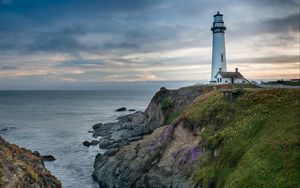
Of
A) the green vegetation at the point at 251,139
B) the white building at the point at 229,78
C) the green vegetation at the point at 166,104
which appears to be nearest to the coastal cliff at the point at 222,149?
the green vegetation at the point at 251,139

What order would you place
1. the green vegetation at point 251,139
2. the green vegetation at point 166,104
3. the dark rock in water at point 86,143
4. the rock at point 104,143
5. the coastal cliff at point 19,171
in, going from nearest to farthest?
1. the coastal cliff at point 19,171
2. the green vegetation at point 251,139
3. the green vegetation at point 166,104
4. the rock at point 104,143
5. the dark rock in water at point 86,143

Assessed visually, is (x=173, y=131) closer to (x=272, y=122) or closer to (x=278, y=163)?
(x=272, y=122)

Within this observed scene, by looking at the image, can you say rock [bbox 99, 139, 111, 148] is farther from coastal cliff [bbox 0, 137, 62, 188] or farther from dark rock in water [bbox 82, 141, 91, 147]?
coastal cliff [bbox 0, 137, 62, 188]

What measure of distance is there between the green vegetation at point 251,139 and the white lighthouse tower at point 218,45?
1160 inches

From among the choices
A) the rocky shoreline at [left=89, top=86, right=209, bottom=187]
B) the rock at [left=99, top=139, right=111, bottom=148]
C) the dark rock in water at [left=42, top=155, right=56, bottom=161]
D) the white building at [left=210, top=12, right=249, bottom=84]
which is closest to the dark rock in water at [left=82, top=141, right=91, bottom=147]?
the rock at [left=99, top=139, right=111, bottom=148]

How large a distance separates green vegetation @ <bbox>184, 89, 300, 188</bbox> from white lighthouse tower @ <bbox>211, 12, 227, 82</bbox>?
29.5m

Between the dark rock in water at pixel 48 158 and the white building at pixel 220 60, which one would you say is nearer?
the dark rock in water at pixel 48 158

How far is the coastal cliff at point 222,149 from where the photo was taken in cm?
3131

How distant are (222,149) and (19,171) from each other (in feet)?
75.7

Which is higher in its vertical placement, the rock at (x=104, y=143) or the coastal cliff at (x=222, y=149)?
the coastal cliff at (x=222, y=149)

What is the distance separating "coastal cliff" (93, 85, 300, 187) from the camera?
3131 cm

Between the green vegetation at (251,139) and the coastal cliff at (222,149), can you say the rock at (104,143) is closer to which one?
the coastal cliff at (222,149)

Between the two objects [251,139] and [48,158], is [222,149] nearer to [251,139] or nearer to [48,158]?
[251,139]

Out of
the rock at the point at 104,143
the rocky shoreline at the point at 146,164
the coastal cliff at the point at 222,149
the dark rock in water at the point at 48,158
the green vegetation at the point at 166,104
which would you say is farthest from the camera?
the rock at the point at 104,143
